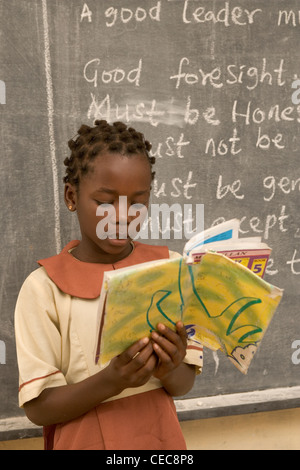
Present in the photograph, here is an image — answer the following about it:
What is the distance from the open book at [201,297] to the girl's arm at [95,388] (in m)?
0.03

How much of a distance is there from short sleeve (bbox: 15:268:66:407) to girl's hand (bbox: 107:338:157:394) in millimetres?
114

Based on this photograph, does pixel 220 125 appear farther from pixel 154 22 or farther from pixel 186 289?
pixel 186 289

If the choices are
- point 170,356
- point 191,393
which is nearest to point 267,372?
point 191,393

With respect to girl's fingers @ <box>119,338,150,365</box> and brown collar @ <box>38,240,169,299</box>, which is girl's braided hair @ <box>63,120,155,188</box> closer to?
brown collar @ <box>38,240,169,299</box>

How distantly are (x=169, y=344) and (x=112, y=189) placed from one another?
0.86 feet

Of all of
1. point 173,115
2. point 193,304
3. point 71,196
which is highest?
point 173,115

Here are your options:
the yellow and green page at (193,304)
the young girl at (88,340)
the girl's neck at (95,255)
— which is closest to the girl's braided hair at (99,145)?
the young girl at (88,340)

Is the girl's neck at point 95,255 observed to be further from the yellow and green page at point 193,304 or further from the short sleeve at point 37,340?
the yellow and green page at point 193,304

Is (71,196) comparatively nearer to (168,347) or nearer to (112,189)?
(112,189)

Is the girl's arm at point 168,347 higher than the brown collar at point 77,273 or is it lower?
lower

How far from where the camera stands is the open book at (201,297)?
0.69 meters

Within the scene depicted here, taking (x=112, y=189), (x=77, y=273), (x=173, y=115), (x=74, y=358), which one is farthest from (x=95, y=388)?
(x=173, y=115)

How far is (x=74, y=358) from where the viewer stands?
87 cm

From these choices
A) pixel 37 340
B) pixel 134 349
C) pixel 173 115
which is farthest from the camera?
pixel 173 115
